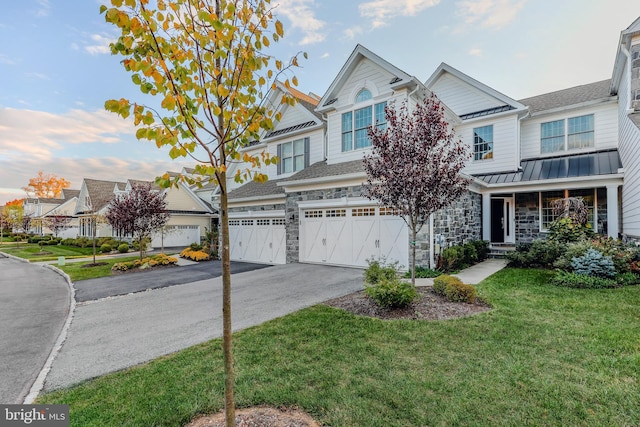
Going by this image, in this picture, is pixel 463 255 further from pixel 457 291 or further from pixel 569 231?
pixel 457 291

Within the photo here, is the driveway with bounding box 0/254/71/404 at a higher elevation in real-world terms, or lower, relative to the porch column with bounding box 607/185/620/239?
lower

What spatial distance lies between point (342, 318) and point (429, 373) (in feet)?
7.93

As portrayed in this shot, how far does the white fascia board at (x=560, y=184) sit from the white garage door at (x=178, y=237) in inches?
875

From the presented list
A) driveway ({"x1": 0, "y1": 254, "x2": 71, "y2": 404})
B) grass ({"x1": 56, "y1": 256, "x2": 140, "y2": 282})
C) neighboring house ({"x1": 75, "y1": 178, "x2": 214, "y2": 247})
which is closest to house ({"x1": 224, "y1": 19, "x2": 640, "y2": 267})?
grass ({"x1": 56, "y1": 256, "x2": 140, "y2": 282})

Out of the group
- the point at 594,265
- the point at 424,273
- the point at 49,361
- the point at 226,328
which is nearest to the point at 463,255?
the point at 424,273

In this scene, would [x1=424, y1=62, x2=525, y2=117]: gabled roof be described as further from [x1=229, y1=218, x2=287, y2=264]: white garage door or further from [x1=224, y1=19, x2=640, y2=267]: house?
[x1=229, y1=218, x2=287, y2=264]: white garage door

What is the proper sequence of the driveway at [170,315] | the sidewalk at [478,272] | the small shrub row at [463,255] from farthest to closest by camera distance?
the small shrub row at [463,255] < the sidewalk at [478,272] < the driveway at [170,315]

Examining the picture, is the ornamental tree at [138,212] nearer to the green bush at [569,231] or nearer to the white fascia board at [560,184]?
the white fascia board at [560,184]

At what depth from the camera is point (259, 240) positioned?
1558 centimetres

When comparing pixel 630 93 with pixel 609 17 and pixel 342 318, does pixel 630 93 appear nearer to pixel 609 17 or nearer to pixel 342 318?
pixel 609 17

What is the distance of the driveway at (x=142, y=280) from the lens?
9793 mm

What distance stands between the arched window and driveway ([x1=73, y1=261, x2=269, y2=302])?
28.6 ft

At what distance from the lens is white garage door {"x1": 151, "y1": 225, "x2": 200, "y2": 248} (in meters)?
24.4

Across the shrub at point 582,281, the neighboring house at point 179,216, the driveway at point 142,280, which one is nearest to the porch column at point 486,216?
the shrub at point 582,281
